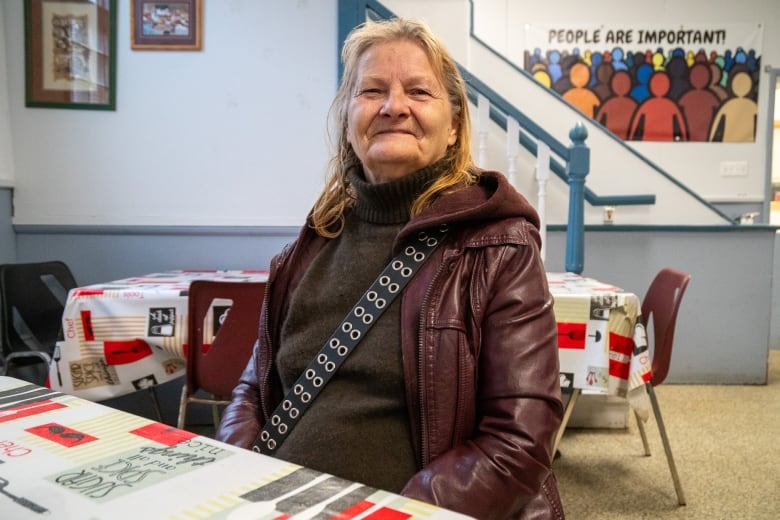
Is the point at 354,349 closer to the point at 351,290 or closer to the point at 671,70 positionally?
the point at 351,290

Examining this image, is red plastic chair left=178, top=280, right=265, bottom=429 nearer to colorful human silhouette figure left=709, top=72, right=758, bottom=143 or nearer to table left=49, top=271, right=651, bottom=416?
table left=49, top=271, right=651, bottom=416

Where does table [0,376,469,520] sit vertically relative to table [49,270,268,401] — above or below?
above

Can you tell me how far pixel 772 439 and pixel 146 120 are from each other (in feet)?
10.4

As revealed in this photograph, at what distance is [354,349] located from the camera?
85 cm

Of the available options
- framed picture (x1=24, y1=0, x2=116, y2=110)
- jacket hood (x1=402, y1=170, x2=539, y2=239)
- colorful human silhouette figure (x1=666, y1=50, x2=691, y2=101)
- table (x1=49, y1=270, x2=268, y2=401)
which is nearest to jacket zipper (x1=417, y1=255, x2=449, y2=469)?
jacket hood (x1=402, y1=170, x2=539, y2=239)

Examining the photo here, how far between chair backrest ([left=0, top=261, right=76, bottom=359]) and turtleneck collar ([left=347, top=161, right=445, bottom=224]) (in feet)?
5.66

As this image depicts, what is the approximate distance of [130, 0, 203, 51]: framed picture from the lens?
265cm

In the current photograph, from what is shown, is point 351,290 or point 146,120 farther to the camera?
point 146,120

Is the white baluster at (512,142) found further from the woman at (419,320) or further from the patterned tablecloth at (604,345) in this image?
the woman at (419,320)

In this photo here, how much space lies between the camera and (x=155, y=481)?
1.47 feet

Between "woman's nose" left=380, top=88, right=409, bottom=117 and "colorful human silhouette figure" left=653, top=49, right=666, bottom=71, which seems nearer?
"woman's nose" left=380, top=88, right=409, bottom=117

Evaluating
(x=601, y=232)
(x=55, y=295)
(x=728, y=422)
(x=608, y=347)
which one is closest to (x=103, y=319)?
(x=55, y=295)

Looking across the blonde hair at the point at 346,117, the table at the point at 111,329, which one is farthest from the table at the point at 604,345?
the table at the point at 111,329

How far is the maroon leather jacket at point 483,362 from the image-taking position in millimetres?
714
